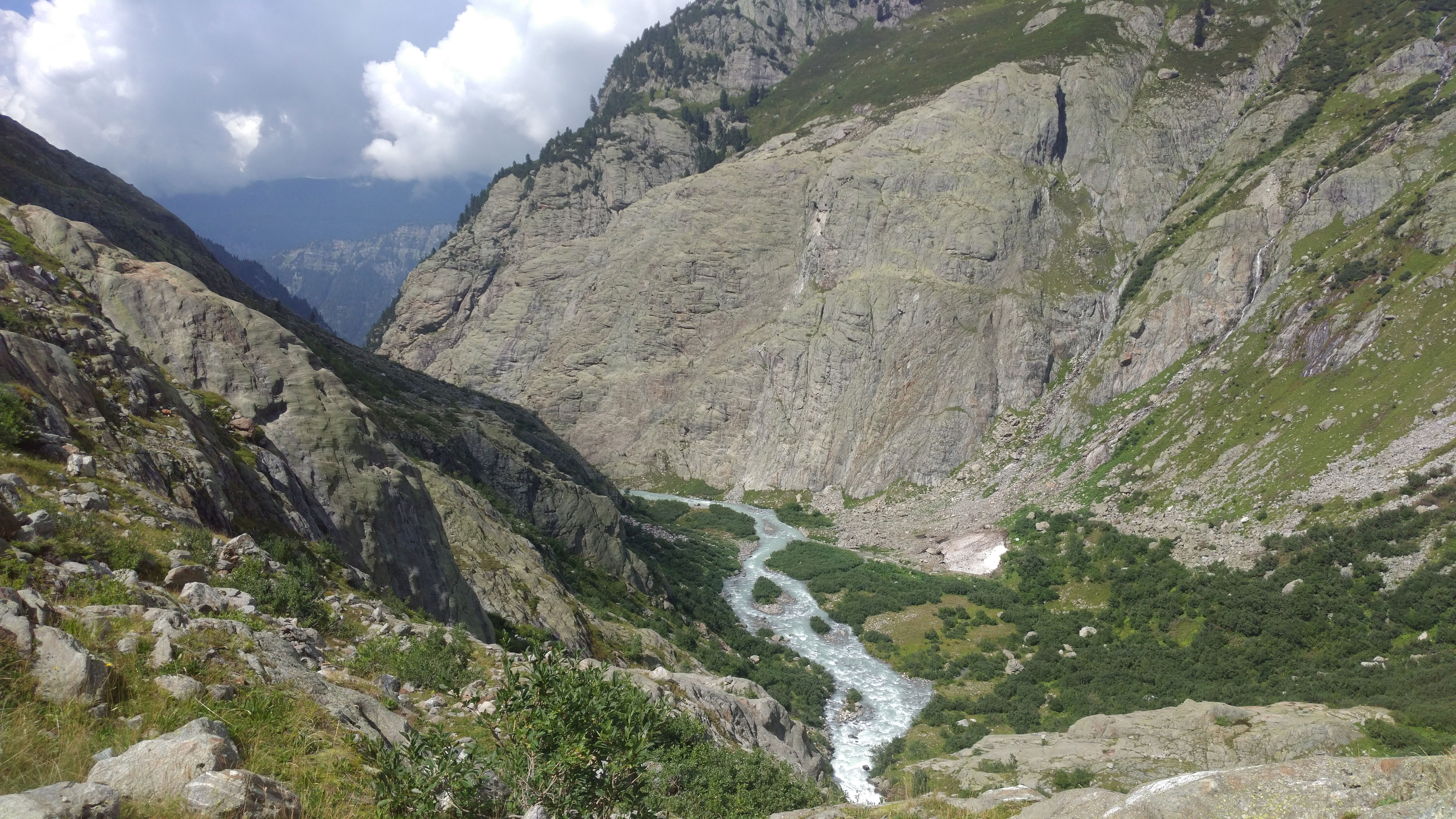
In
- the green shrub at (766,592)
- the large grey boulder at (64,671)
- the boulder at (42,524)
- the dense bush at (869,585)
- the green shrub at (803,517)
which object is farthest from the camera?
the green shrub at (803,517)

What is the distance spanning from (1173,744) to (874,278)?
224ft

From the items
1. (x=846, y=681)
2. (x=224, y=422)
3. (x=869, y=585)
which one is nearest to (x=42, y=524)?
(x=224, y=422)

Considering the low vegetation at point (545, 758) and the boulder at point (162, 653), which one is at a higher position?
the low vegetation at point (545, 758)

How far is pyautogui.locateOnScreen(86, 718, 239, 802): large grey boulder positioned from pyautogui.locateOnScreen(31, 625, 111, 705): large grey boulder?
2.80 ft

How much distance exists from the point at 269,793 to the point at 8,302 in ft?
45.6

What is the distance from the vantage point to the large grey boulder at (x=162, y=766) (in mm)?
3885

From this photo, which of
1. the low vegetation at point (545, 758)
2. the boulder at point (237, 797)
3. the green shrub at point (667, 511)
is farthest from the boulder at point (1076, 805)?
the green shrub at point (667, 511)

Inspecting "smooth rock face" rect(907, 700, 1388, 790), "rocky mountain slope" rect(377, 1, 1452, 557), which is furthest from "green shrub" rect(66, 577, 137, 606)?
"rocky mountain slope" rect(377, 1, 1452, 557)

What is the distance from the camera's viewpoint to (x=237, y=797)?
3936 millimetres

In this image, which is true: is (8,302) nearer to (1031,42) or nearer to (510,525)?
(510,525)

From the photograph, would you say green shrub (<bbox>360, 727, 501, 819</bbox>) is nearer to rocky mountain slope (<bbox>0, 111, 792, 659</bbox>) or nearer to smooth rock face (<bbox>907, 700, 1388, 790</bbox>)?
rocky mountain slope (<bbox>0, 111, 792, 659</bbox>)

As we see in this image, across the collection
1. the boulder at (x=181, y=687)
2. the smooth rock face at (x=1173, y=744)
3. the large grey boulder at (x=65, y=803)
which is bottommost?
the large grey boulder at (x=65, y=803)

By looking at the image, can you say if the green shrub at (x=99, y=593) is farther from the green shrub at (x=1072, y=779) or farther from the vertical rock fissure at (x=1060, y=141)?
the vertical rock fissure at (x=1060, y=141)

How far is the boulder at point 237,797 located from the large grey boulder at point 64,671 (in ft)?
5.23
